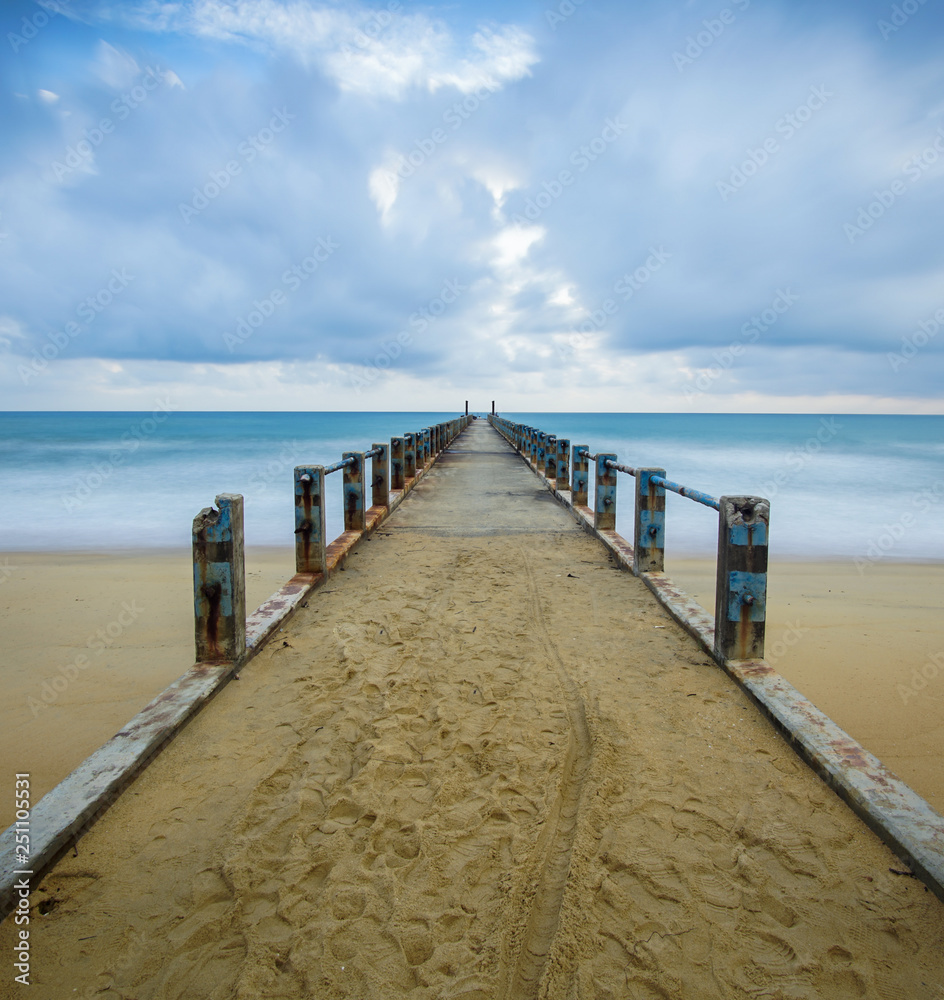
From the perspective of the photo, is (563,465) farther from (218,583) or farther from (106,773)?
(106,773)

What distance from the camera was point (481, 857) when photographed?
1.95 metres

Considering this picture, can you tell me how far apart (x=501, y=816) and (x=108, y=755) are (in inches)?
60.8

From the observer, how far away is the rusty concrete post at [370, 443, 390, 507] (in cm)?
817

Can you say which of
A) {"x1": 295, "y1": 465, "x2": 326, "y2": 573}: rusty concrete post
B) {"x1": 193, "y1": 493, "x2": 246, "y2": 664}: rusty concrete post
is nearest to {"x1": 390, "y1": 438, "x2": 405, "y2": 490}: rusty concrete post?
{"x1": 295, "y1": 465, "x2": 326, "y2": 573}: rusty concrete post

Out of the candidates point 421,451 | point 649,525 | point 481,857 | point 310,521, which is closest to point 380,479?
point 310,521

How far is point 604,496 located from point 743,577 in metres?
3.61

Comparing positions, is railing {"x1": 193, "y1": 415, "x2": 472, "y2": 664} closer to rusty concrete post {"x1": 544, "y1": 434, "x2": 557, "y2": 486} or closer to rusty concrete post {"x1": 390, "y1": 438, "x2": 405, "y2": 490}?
rusty concrete post {"x1": 390, "y1": 438, "x2": 405, "y2": 490}

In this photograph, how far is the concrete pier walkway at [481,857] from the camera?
5.15 feet

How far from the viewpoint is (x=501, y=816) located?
215 cm

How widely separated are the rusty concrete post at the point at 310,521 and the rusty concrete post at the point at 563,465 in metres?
6.42

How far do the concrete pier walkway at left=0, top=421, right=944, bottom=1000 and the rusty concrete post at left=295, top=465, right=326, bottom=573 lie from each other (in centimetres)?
167

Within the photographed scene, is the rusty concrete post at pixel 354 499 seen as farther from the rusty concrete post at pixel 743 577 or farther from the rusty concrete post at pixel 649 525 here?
the rusty concrete post at pixel 743 577

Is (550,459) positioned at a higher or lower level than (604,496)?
higher

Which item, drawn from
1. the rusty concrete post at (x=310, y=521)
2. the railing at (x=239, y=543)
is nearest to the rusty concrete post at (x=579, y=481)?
the railing at (x=239, y=543)
